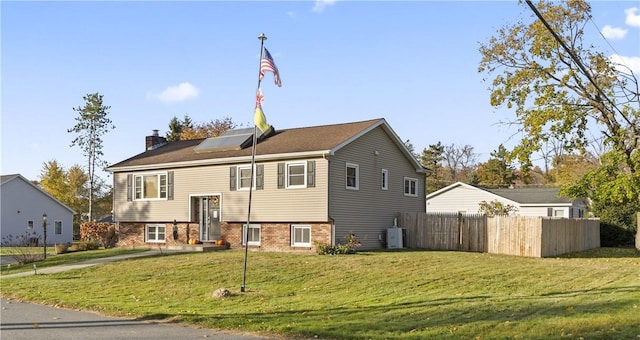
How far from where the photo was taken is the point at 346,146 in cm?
2669

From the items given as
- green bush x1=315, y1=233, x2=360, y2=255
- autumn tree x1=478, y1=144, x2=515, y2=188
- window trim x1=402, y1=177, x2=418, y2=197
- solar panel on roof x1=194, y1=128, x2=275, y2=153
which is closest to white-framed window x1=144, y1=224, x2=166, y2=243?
solar panel on roof x1=194, y1=128, x2=275, y2=153

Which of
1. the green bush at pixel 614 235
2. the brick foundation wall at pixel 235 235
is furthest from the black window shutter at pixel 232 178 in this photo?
the green bush at pixel 614 235

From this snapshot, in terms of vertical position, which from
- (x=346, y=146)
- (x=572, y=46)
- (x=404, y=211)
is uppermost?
(x=572, y=46)

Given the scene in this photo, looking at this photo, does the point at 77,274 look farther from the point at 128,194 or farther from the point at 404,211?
the point at 404,211

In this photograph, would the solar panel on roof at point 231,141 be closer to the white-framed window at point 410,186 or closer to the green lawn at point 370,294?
the green lawn at point 370,294

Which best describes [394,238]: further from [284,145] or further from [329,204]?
[284,145]

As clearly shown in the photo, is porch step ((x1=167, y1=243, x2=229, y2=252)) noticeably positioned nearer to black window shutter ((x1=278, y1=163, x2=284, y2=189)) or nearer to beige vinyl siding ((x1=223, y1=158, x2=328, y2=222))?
beige vinyl siding ((x1=223, y1=158, x2=328, y2=222))

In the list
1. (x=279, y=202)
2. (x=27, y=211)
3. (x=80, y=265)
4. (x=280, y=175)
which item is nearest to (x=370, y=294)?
(x=279, y=202)

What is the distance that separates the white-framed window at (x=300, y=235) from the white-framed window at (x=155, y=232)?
7.97 meters

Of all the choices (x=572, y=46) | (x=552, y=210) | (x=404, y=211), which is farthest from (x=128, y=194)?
(x=552, y=210)

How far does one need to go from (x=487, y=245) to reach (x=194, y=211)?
13.4 meters

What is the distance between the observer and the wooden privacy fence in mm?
26344

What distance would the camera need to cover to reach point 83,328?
11.8 metres

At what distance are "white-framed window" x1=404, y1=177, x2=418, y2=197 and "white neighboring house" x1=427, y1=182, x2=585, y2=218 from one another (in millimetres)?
17515
